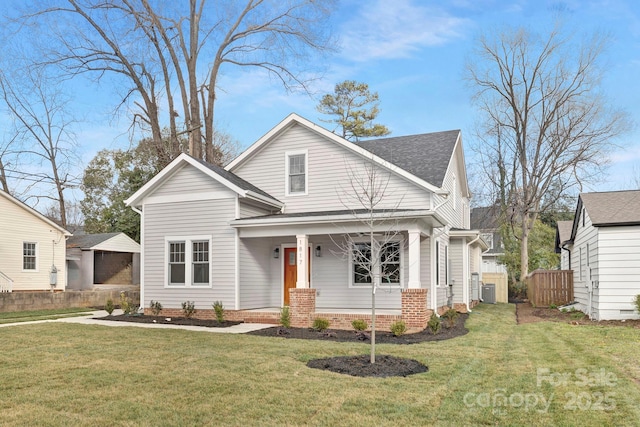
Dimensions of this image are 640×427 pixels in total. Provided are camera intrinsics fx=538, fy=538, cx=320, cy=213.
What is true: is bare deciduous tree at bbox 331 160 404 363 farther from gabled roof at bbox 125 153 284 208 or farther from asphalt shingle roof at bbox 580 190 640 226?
asphalt shingle roof at bbox 580 190 640 226

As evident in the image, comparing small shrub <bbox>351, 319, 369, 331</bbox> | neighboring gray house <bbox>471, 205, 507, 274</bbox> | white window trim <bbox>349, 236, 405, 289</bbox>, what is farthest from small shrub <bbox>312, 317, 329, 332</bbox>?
neighboring gray house <bbox>471, 205, 507, 274</bbox>

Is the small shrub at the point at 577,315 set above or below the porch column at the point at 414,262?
below

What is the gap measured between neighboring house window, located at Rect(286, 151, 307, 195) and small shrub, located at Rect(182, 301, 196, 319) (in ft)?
14.7

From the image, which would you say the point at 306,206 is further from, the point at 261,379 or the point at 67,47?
the point at 67,47

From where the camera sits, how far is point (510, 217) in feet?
111

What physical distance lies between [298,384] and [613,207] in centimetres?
1162

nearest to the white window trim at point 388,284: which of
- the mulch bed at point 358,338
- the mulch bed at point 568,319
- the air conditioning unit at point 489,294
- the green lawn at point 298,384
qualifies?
the mulch bed at point 358,338

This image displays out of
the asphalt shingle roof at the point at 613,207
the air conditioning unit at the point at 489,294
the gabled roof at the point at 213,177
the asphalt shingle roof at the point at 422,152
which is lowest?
the air conditioning unit at the point at 489,294

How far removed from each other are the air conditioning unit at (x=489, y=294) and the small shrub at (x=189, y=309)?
597 inches

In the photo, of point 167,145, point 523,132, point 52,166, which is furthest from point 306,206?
point 52,166

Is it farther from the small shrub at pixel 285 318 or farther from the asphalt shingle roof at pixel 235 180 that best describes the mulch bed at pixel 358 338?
the asphalt shingle roof at pixel 235 180

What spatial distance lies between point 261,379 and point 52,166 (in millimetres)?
30737

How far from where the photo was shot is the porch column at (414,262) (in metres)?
13.2

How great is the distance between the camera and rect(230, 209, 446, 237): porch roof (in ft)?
44.6
